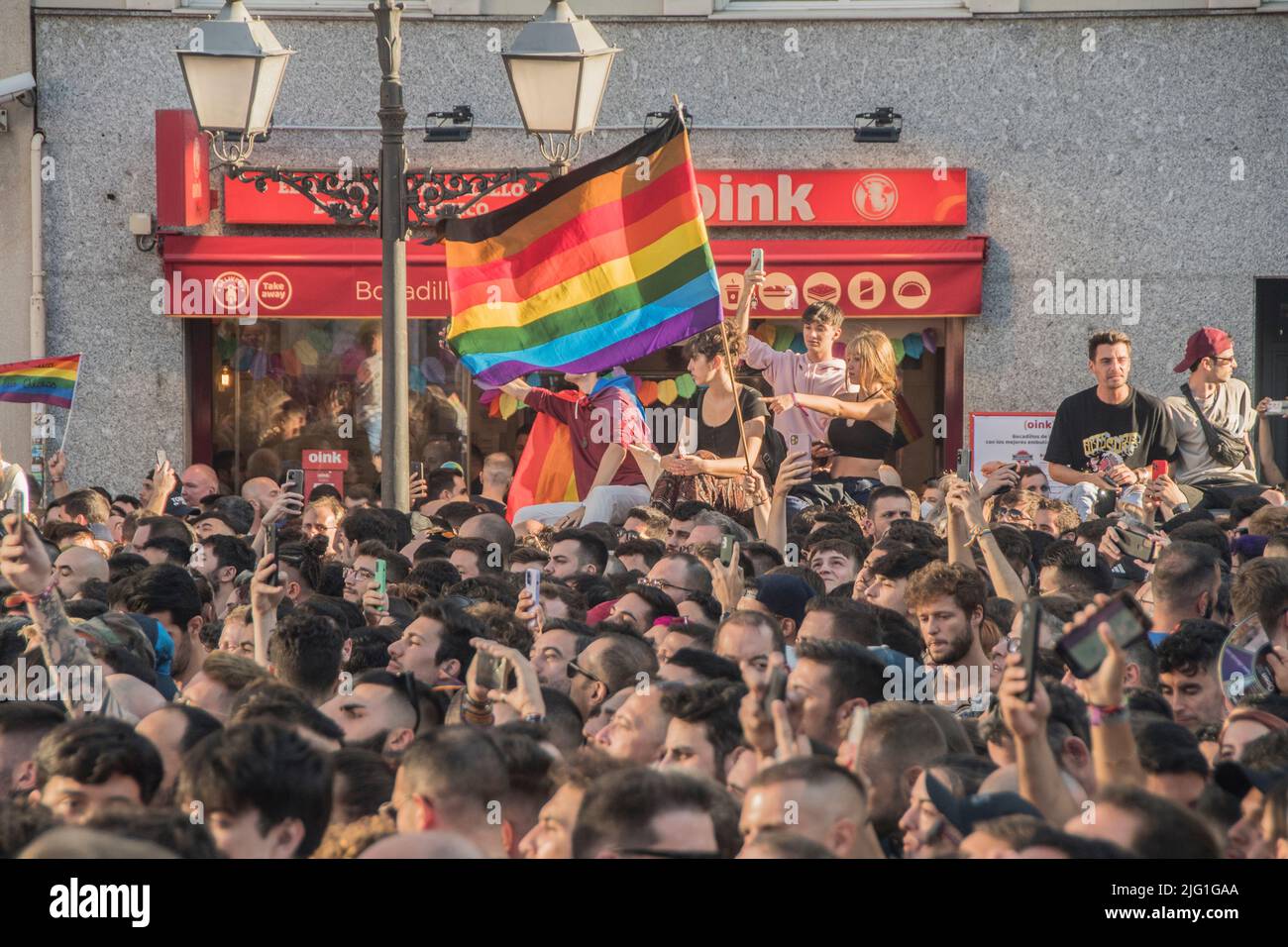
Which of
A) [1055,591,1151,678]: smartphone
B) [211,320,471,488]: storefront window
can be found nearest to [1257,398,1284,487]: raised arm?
[211,320,471,488]: storefront window

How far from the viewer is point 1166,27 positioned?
1655 cm

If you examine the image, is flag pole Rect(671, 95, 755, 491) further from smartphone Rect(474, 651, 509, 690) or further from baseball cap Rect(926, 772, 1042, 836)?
baseball cap Rect(926, 772, 1042, 836)

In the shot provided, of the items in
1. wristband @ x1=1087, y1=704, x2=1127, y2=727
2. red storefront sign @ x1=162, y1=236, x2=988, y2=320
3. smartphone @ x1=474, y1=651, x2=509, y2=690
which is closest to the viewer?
wristband @ x1=1087, y1=704, x2=1127, y2=727

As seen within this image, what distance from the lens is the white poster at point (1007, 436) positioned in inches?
636

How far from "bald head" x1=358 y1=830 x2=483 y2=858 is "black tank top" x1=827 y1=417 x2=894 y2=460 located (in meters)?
8.62

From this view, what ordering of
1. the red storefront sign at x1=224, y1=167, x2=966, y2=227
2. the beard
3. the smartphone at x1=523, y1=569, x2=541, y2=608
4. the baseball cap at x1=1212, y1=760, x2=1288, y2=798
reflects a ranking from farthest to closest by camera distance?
the red storefront sign at x1=224, y1=167, x2=966, y2=227 < the smartphone at x1=523, y1=569, x2=541, y2=608 < the beard < the baseball cap at x1=1212, y1=760, x2=1288, y2=798

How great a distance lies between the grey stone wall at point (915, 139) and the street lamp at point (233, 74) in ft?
19.5

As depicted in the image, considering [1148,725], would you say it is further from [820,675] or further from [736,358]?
[736,358]

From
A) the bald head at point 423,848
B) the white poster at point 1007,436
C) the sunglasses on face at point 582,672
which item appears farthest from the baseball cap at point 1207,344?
the bald head at point 423,848

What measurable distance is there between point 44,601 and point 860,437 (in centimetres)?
687

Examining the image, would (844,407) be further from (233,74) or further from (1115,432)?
(233,74)

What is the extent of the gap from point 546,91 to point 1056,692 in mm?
5849

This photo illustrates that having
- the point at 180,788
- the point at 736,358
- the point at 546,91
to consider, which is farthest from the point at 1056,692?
the point at 736,358

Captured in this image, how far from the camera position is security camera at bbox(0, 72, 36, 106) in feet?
54.1
